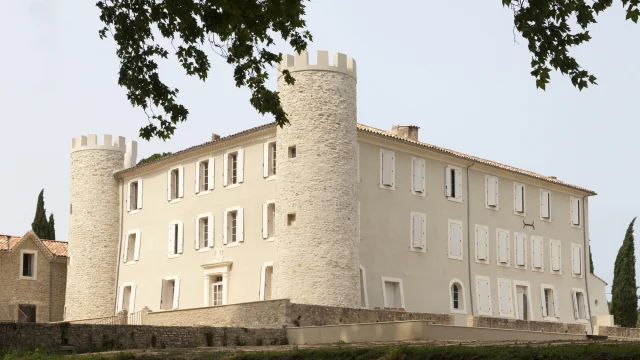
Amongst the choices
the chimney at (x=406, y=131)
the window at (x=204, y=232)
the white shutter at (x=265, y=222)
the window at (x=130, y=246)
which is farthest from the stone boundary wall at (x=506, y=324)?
the window at (x=130, y=246)

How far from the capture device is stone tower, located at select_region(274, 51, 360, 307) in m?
36.3

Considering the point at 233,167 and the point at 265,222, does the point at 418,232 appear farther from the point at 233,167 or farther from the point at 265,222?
the point at 233,167

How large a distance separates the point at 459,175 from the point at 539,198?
620 centimetres

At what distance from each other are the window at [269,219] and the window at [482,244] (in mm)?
9428

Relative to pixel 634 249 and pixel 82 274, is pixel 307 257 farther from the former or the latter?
pixel 634 249

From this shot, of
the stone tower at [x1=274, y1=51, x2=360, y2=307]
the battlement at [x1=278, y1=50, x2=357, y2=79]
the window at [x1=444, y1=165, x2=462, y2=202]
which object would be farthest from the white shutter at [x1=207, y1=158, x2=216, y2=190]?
the window at [x1=444, y1=165, x2=462, y2=202]

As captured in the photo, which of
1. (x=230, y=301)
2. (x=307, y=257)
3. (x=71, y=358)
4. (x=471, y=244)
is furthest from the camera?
(x=471, y=244)

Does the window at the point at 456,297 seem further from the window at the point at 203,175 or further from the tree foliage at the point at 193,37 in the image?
the tree foliage at the point at 193,37

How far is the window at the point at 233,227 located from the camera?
4138 cm

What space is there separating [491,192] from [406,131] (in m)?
4.65

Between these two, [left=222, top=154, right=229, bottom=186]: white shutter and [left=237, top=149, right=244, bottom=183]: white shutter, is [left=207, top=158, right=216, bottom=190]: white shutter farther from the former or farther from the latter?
[left=237, top=149, right=244, bottom=183]: white shutter

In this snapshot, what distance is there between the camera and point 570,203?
5072 cm

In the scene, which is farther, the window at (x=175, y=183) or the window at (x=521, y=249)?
the window at (x=521, y=249)

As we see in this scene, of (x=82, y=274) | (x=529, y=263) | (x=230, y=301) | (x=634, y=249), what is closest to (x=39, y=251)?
(x=82, y=274)
